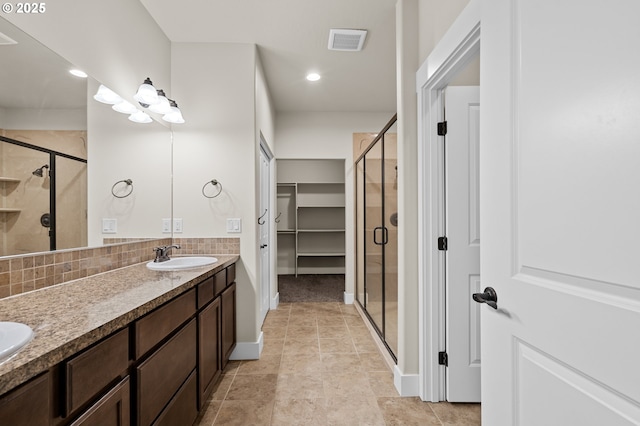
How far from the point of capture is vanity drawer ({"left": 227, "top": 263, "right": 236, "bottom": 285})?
7.89 feet

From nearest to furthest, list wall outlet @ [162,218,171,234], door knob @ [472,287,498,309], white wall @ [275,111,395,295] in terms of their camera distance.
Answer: door knob @ [472,287,498,309] < wall outlet @ [162,218,171,234] < white wall @ [275,111,395,295]

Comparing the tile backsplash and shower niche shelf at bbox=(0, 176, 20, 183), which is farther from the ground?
shower niche shelf at bbox=(0, 176, 20, 183)

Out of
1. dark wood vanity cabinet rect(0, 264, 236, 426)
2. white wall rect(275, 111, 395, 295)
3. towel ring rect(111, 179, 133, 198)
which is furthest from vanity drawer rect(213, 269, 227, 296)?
white wall rect(275, 111, 395, 295)

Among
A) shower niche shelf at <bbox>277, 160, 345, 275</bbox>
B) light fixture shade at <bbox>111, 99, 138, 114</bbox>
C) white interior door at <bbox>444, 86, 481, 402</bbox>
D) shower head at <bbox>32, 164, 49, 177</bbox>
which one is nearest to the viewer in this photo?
shower head at <bbox>32, 164, 49, 177</bbox>

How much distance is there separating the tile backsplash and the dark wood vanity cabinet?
23.0 inches

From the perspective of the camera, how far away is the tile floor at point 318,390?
1.83m

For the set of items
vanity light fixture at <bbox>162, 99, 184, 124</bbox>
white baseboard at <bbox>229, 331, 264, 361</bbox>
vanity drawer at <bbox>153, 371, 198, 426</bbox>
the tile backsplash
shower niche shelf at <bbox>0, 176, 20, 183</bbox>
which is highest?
vanity light fixture at <bbox>162, 99, 184, 124</bbox>

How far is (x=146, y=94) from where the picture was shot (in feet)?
6.89

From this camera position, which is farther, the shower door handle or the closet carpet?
the closet carpet

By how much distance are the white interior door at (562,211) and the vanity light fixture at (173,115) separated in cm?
222

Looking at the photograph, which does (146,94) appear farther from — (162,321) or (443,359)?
(443,359)

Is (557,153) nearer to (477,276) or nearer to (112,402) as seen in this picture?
(477,276)

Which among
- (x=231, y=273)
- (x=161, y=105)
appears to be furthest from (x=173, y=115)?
(x=231, y=273)

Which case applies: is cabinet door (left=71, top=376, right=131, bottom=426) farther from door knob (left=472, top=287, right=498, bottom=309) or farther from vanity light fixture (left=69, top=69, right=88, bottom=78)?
vanity light fixture (left=69, top=69, right=88, bottom=78)
